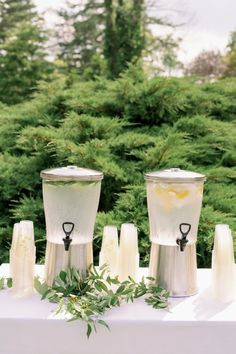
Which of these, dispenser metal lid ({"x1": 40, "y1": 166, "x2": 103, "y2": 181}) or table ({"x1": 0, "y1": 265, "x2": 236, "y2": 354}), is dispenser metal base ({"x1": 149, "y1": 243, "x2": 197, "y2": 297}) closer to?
table ({"x1": 0, "y1": 265, "x2": 236, "y2": 354})

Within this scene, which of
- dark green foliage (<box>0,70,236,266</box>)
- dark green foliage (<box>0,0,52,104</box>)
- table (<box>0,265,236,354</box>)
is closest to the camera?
table (<box>0,265,236,354</box>)

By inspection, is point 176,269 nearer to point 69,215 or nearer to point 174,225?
point 174,225

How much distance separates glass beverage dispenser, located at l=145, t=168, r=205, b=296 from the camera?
105cm

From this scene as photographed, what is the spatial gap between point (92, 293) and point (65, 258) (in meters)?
0.10

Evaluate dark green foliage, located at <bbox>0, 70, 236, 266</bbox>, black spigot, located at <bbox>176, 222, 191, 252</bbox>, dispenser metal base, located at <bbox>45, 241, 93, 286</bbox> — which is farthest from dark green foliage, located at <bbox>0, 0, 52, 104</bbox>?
black spigot, located at <bbox>176, 222, 191, 252</bbox>

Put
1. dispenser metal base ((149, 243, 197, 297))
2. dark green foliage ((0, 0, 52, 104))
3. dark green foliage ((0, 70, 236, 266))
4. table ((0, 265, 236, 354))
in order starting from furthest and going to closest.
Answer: dark green foliage ((0, 0, 52, 104)), dark green foliage ((0, 70, 236, 266)), dispenser metal base ((149, 243, 197, 297)), table ((0, 265, 236, 354))

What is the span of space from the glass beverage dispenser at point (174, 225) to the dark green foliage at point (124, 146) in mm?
623

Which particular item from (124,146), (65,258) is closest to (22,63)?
(124,146)

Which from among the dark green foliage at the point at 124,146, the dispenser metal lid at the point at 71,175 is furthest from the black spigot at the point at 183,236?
the dark green foliage at the point at 124,146

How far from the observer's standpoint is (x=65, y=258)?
109cm

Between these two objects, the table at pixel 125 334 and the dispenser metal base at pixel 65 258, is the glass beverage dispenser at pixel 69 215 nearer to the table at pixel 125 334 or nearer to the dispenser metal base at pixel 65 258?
the dispenser metal base at pixel 65 258

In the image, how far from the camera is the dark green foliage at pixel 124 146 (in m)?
2.09

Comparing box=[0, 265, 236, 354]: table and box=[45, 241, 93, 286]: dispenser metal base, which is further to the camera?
box=[45, 241, 93, 286]: dispenser metal base

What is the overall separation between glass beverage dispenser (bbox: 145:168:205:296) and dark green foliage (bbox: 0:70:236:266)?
0.62 meters
